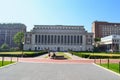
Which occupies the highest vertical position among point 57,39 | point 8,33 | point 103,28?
point 103,28

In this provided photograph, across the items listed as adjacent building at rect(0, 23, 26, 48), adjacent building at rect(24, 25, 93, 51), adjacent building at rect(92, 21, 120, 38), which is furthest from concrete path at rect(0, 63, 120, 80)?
adjacent building at rect(92, 21, 120, 38)

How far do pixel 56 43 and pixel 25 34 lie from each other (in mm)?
23962

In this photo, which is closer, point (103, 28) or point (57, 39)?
point (57, 39)

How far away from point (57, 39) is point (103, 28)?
51286mm

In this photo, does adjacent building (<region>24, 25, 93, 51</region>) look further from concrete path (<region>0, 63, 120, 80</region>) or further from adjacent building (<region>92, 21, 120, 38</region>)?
concrete path (<region>0, 63, 120, 80</region>)

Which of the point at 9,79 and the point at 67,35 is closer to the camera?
the point at 9,79

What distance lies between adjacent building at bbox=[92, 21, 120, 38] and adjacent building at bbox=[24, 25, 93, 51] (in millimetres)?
30123

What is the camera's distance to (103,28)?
185 meters

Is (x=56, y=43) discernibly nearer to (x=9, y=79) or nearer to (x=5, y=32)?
(x=5, y=32)

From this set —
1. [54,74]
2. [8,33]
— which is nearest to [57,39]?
[8,33]

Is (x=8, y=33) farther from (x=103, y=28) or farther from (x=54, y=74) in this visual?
(x=54, y=74)

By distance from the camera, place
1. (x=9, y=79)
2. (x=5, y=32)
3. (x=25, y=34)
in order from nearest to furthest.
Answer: (x=9, y=79)
(x=25, y=34)
(x=5, y=32)

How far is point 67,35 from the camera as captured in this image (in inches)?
6093

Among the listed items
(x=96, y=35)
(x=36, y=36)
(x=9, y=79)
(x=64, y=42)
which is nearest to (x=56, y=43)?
(x=64, y=42)
